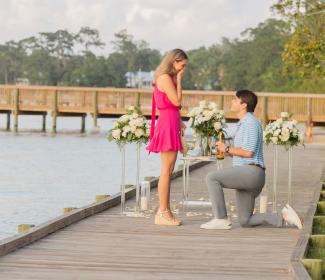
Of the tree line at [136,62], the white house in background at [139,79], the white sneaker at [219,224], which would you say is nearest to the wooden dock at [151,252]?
the white sneaker at [219,224]

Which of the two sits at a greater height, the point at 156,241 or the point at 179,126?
the point at 179,126

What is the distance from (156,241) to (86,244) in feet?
2.26

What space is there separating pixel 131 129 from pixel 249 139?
6.44 feet

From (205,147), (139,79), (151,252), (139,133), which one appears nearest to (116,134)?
(139,133)

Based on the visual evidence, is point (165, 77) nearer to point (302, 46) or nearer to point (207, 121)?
point (207, 121)

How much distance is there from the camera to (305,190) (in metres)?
17.9

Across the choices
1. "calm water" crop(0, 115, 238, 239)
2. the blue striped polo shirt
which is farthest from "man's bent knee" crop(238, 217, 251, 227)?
"calm water" crop(0, 115, 238, 239)

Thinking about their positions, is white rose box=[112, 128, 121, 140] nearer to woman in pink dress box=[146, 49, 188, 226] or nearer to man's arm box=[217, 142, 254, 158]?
woman in pink dress box=[146, 49, 188, 226]

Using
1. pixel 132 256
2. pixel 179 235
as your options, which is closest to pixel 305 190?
pixel 179 235

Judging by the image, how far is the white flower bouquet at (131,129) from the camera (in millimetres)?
12781

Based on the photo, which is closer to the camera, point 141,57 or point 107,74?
point 107,74

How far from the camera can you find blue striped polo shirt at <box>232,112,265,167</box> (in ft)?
36.9

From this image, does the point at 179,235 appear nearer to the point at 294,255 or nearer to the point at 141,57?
the point at 294,255

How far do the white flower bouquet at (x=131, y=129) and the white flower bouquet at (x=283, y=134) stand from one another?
1510 mm
